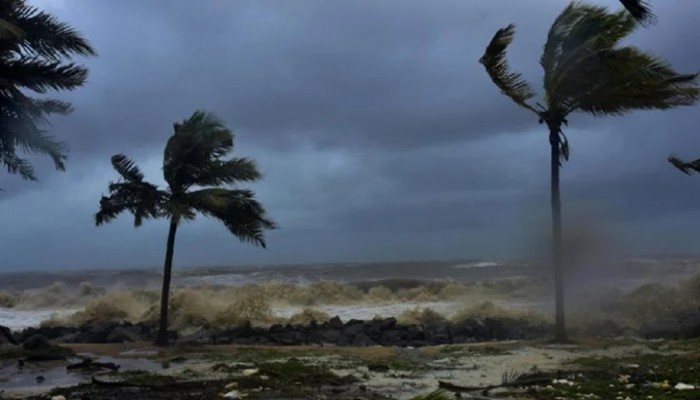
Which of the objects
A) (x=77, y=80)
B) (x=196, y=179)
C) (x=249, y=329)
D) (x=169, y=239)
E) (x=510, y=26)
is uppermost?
(x=510, y=26)

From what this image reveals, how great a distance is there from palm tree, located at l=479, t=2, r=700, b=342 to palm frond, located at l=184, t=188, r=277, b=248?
736cm

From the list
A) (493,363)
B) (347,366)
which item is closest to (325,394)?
(347,366)

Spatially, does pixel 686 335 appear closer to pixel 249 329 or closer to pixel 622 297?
pixel 622 297

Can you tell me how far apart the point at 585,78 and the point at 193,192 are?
34.6 ft

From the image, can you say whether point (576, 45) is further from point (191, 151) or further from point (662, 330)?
point (191, 151)

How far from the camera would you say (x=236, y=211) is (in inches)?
755

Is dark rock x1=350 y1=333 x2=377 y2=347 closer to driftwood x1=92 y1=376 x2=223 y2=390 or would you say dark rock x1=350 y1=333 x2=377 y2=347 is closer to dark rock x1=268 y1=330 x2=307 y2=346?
dark rock x1=268 y1=330 x2=307 y2=346

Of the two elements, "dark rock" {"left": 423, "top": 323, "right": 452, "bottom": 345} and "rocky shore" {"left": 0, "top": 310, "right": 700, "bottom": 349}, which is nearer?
"rocky shore" {"left": 0, "top": 310, "right": 700, "bottom": 349}

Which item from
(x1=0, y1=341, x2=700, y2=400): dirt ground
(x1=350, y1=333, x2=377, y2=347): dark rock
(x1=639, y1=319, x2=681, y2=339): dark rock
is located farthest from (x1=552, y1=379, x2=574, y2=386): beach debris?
(x1=350, y1=333, x2=377, y2=347): dark rock

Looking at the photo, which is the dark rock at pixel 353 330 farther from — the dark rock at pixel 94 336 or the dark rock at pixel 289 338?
the dark rock at pixel 94 336

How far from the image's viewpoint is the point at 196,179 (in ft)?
63.4

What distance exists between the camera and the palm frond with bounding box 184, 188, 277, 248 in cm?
1881

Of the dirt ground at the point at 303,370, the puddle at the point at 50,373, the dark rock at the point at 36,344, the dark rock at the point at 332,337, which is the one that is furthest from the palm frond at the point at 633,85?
the dark rock at the point at 36,344

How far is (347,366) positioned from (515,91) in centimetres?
798
